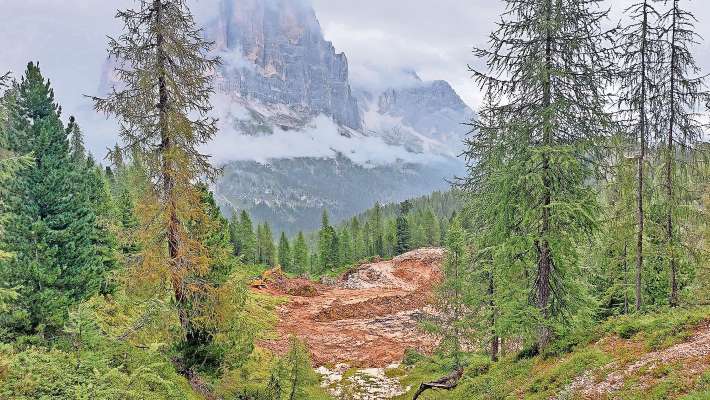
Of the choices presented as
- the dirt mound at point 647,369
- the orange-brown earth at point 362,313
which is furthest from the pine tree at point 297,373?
the orange-brown earth at point 362,313

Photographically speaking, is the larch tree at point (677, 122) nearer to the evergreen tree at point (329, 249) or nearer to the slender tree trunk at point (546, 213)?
the slender tree trunk at point (546, 213)

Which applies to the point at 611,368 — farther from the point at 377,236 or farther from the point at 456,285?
the point at 377,236

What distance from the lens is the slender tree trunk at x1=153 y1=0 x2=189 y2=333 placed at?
1397cm

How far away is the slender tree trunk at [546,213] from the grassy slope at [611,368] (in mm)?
1248

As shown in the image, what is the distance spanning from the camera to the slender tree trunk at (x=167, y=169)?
45.8 ft

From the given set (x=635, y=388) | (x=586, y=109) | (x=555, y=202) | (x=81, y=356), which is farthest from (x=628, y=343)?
(x=81, y=356)

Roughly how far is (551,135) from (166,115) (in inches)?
481

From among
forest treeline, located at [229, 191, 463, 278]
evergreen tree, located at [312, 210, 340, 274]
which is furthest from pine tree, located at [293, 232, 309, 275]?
evergreen tree, located at [312, 210, 340, 274]

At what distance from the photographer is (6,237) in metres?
14.6

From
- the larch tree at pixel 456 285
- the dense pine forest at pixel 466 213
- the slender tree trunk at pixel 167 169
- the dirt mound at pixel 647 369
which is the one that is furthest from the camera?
the larch tree at pixel 456 285

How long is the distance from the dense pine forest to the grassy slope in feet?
0.21

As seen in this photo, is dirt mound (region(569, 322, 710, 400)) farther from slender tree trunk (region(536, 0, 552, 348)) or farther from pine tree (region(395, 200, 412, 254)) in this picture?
pine tree (region(395, 200, 412, 254))

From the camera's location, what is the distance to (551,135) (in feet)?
43.2

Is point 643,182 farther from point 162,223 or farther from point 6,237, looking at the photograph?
point 6,237
